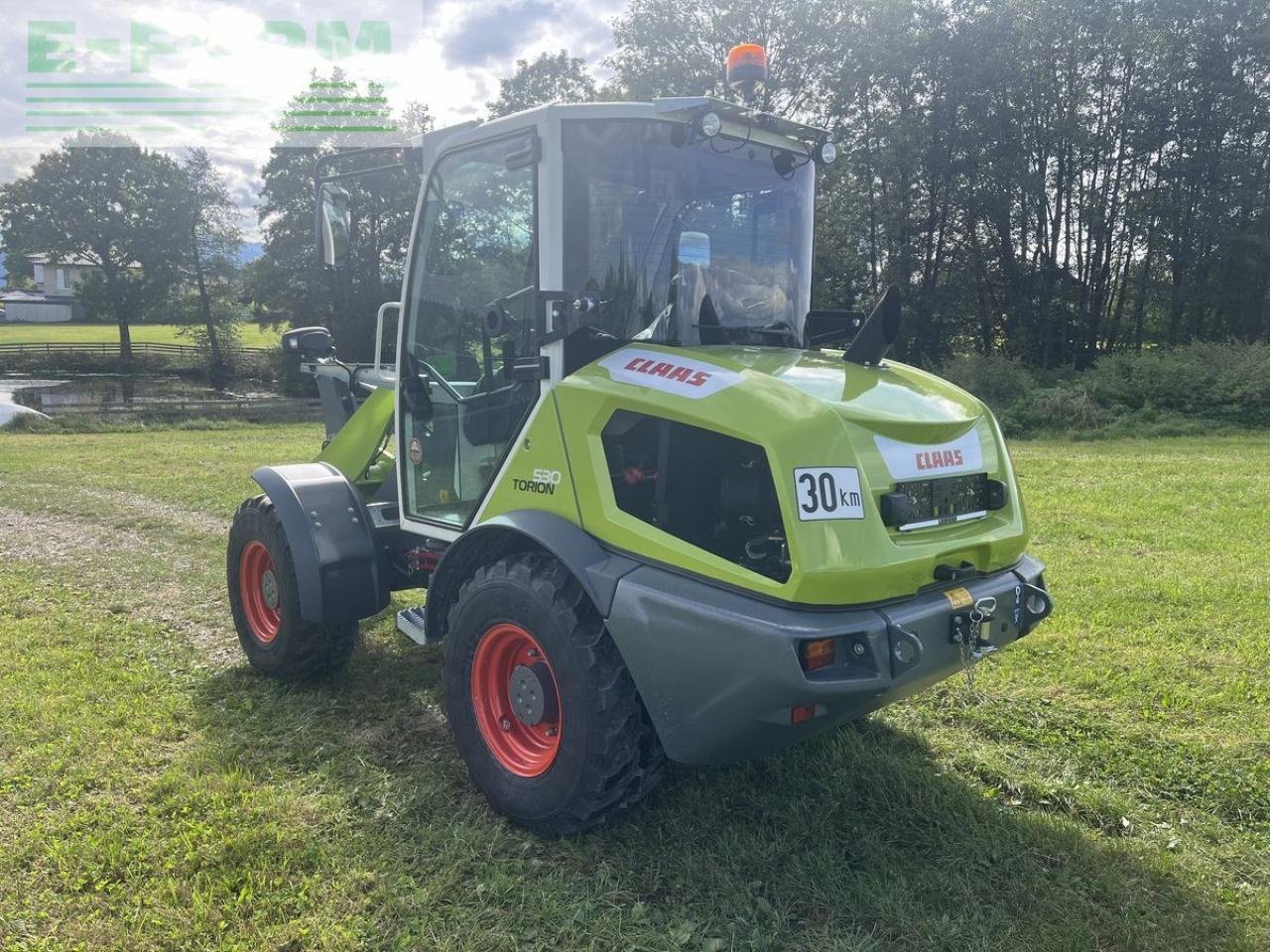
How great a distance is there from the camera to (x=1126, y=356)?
20750mm

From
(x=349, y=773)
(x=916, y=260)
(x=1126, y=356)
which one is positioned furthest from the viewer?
(x=916, y=260)

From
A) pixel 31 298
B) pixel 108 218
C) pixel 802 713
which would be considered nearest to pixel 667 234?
pixel 802 713

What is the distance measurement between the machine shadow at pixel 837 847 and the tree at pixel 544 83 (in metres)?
32.3

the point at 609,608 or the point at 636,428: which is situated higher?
the point at 636,428

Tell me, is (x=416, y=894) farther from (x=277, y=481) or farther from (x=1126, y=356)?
(x=1126, y=356)

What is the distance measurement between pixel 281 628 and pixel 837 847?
2.74 metres

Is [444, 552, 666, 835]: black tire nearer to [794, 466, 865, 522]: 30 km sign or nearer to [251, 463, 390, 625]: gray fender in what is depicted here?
[794, 466, 865, 522]: 30 km sign

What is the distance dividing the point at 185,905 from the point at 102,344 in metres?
48.9

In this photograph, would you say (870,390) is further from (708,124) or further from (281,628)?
(281,628)

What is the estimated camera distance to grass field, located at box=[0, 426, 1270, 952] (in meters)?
2.70

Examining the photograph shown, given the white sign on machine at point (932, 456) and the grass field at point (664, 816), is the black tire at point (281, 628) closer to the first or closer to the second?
the grass field at point (664, 816)

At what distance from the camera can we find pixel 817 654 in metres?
2.58

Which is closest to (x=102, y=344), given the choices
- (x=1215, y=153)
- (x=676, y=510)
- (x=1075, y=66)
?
(x=1075, y=66)

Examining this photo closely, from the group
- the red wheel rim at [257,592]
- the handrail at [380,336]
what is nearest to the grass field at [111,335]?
the handrail at [380,336]
